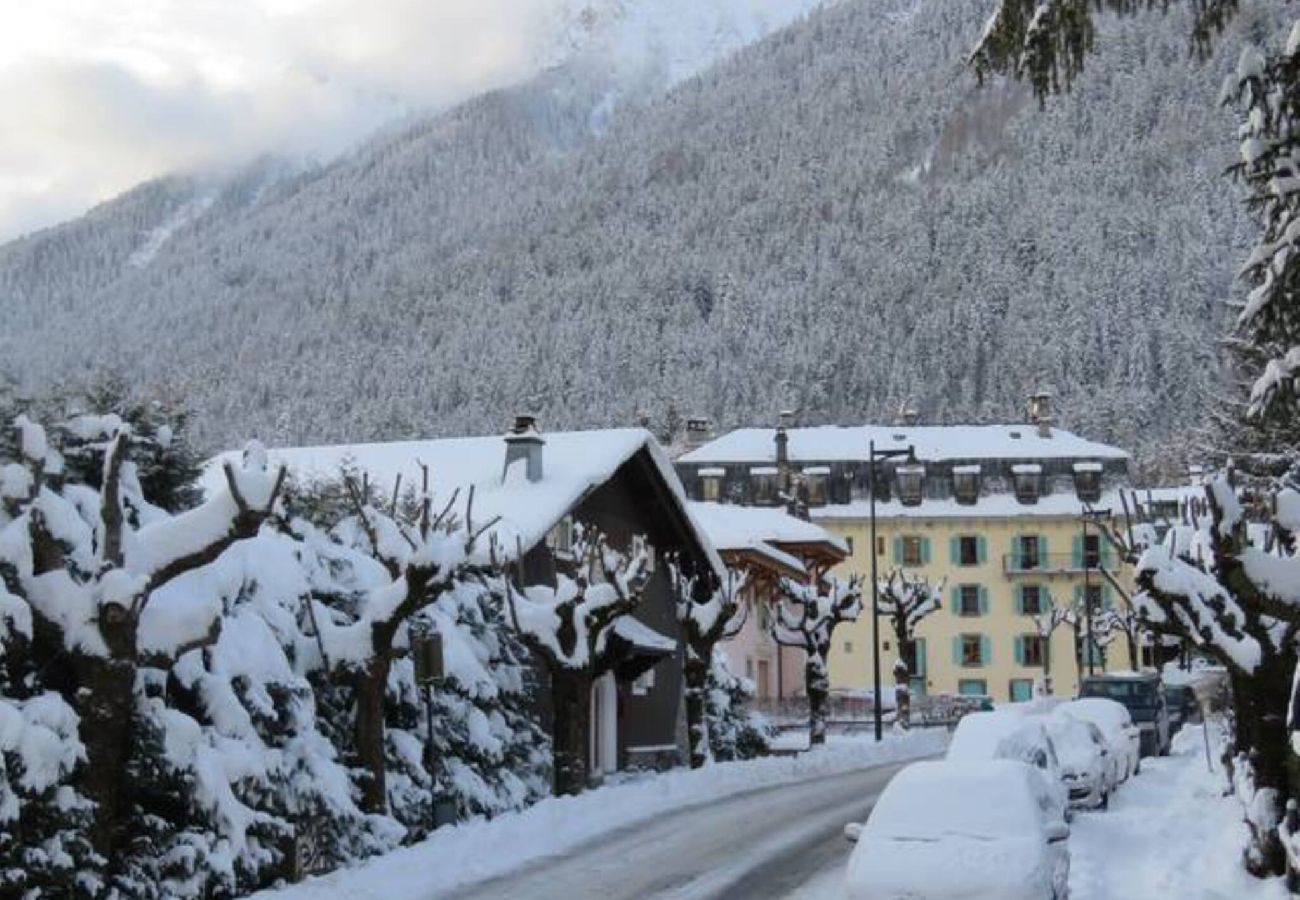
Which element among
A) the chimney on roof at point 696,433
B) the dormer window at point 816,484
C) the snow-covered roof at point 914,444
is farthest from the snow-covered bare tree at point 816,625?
the chimney on roof at point 696,433

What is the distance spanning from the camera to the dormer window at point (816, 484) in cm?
9144

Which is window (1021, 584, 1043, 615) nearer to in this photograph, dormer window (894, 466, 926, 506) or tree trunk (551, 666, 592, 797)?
dormer window (894, 466, 926, 506)

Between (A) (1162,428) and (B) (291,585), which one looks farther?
(A) (1162,428)

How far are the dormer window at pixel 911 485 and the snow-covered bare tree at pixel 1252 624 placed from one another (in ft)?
224

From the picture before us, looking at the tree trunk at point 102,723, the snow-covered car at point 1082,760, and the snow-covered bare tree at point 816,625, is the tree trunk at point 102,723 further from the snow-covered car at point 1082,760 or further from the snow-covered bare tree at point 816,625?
the snow-covered bare tree at point 816,625

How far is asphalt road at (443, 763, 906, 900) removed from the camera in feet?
63.2

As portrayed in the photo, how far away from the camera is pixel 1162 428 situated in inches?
5896

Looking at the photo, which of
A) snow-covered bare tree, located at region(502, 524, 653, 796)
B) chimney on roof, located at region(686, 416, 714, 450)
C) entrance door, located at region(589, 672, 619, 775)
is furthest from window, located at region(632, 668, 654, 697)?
chimney on roof, located at region(686, 416, 714, 450)

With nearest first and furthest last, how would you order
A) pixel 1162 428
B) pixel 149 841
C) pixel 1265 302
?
pixel 1265 302, pixel 149 841, pixel 1162 428

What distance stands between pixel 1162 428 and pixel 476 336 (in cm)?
7940

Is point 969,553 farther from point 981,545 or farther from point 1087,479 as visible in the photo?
point 1087,479

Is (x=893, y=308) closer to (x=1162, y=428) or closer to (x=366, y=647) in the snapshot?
(x=1162, y=428)

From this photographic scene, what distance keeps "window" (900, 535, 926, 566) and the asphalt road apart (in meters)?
59.8

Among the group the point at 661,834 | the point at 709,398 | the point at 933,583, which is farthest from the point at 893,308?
the point at 661,834
